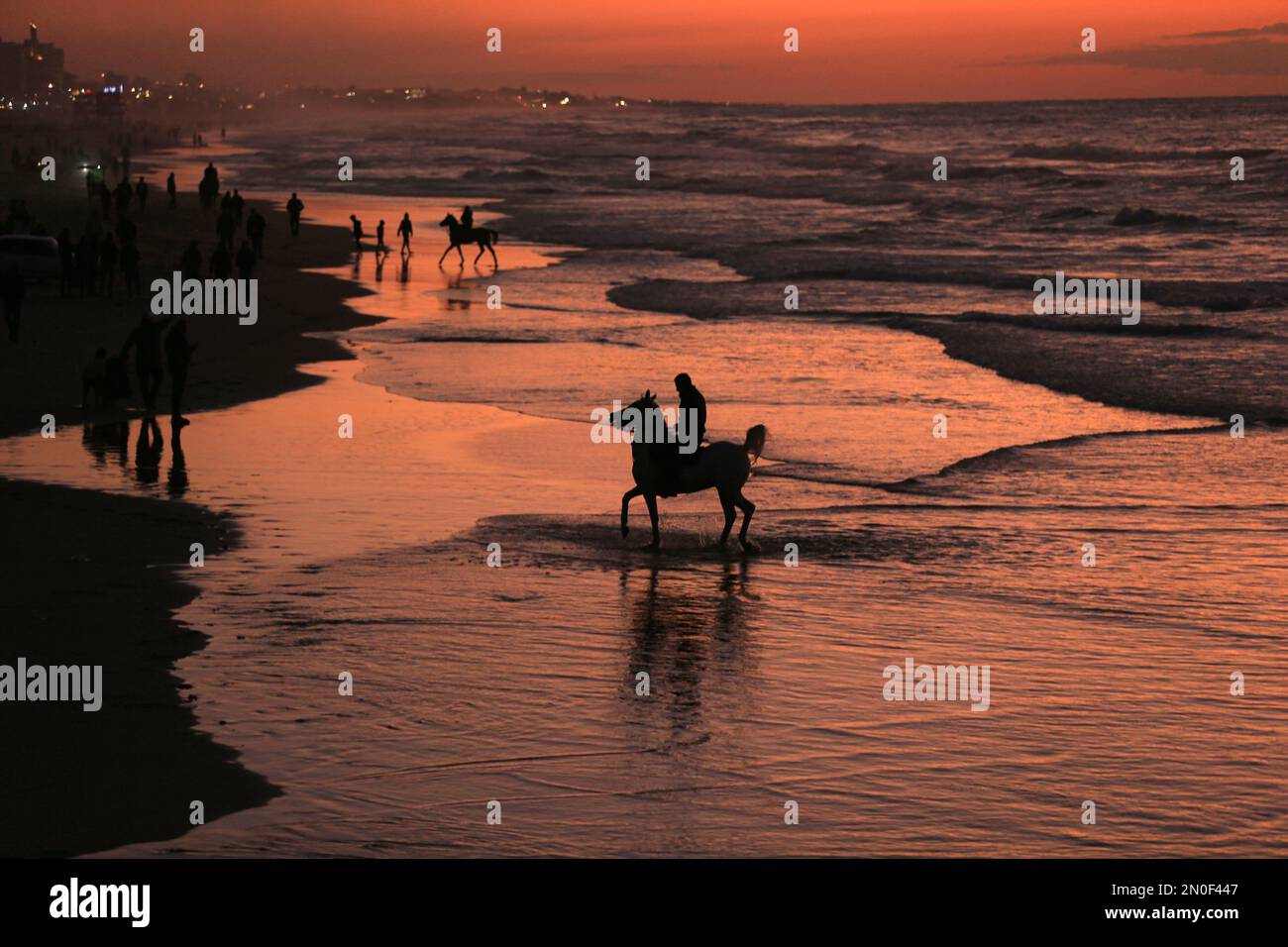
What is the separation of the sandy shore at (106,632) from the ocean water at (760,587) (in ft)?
0.96

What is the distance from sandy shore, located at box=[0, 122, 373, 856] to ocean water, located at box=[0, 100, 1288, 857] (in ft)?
0.96

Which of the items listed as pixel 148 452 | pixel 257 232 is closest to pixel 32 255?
pixel 257 232

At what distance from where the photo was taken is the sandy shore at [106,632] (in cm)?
816

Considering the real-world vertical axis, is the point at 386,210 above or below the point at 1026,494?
above

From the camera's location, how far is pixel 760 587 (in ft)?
43.3

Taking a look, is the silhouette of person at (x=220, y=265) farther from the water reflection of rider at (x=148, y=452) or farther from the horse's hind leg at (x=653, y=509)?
the horse's hind leg at (x=653, y=509)

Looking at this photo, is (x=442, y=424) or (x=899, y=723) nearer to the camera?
(x=899, y=723)

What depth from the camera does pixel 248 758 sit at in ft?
29.3

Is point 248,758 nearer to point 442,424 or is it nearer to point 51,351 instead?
point 442,424
